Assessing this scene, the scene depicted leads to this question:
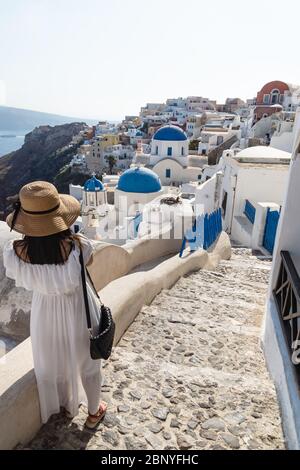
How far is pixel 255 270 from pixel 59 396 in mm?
5579

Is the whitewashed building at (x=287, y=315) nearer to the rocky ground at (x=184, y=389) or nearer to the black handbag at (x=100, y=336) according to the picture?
the rocky ground at (x=184, y=389)

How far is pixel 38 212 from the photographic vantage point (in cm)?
195

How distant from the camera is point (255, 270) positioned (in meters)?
7.16

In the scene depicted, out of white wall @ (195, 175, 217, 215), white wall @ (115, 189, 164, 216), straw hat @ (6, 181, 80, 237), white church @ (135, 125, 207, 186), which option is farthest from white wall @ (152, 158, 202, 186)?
straw hat @ (6, 181, 80, 237)

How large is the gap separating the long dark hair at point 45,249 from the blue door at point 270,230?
313 inches

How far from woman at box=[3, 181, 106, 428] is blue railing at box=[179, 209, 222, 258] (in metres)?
5.07

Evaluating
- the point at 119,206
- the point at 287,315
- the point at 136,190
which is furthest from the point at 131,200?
the point at 287,315

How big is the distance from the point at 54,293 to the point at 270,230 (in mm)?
8184

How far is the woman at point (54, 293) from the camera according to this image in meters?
1.97

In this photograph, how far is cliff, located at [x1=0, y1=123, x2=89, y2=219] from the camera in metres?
71.1

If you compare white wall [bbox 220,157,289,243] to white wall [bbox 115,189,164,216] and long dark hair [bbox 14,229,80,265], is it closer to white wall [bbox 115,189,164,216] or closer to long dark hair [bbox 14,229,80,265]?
white wall [bbox 115,189,164,216]

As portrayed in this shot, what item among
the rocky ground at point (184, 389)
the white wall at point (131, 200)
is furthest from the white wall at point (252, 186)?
the rocky ground at point (184, 389)
